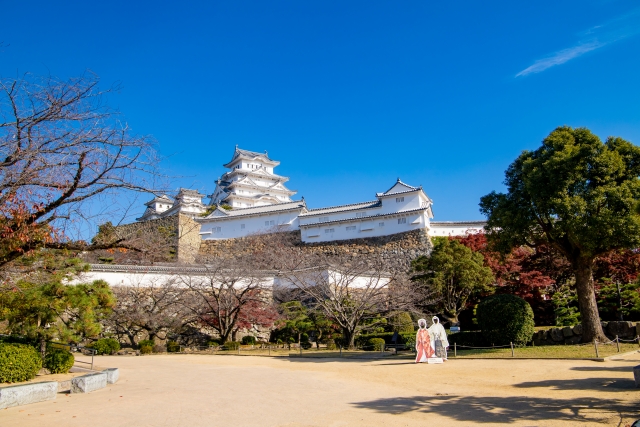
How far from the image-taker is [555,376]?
9297 millimetres

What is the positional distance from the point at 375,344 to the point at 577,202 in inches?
349

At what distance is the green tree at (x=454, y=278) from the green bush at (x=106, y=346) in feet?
47.5

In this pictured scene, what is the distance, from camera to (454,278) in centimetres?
2306

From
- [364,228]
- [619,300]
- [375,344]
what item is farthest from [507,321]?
[364,228]

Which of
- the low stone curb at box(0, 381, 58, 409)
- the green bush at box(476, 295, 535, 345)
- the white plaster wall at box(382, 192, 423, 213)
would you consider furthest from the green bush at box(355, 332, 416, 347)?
the white plaster wall at box(382, 192, 423, 213)

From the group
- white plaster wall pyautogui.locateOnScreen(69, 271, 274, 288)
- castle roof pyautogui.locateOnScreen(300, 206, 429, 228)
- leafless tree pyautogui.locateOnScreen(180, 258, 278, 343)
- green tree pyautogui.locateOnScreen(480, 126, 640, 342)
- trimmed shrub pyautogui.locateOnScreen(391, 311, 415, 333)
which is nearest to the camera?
green tree pyautogui.locateOnScreen(480, 126, 640, 342)

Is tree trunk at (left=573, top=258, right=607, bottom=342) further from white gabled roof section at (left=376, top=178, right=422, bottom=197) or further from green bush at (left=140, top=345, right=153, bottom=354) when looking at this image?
white gabled roof section at (left=376, top=178, right=422, bottom=197)

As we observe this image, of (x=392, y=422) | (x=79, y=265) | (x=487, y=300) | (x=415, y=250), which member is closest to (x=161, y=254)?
(x=392, y=422)

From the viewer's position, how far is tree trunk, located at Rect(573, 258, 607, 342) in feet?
45.9

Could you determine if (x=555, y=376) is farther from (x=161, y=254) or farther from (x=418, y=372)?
(x=161, y=254)

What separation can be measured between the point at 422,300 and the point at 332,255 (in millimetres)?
→ 12662

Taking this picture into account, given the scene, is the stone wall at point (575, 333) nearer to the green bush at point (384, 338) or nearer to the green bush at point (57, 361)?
the green bush at point (384, 338)

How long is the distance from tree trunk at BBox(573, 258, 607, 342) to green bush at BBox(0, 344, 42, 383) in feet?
50.3

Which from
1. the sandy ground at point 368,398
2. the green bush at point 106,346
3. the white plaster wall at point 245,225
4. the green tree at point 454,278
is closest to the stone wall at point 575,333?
the sandy ground at point 368,398
